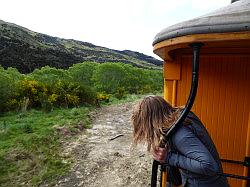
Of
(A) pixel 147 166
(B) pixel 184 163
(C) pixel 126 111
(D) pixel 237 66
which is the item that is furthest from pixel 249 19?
(C) pixel 126 111

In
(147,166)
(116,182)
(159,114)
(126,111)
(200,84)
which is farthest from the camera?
(126,111)

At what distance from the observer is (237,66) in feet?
14.8

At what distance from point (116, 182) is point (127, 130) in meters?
4.65

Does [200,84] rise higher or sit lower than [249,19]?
lower

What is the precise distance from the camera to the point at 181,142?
2.83m

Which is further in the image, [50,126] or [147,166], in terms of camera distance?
[50,126]

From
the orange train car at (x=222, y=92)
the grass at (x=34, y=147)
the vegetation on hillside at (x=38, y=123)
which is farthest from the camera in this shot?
the vegetation on hillside at (x=38, y=123)

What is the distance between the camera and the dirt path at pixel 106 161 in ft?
24.4

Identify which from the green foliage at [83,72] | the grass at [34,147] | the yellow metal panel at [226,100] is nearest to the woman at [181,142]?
the yellow metal panel at [226,100]

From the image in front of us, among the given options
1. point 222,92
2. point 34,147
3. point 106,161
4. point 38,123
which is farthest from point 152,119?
point 38,123

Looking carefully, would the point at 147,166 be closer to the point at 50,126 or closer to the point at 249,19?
the point at 50,126

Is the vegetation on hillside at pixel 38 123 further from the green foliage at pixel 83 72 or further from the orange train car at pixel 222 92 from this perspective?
the orange train car at pixel 222 92

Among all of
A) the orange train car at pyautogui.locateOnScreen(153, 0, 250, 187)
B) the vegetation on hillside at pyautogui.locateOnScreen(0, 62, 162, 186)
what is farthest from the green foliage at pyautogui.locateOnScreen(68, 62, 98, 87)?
the orange train car at pyautogui.locateOnScreen(153, 0, 250, 187)

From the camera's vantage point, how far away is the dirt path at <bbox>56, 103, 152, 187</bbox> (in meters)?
7.43
